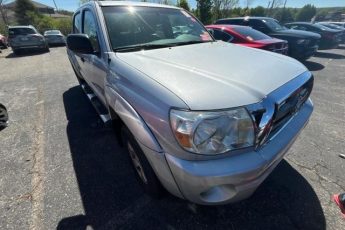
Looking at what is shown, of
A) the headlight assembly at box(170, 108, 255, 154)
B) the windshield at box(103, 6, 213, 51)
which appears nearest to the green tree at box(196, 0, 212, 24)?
the windshield at box(103, 6, 213, 51)

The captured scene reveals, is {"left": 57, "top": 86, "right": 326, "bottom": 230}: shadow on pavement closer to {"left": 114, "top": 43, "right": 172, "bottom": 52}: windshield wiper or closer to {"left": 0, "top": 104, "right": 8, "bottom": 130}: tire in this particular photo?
{"left": 114, "top": 43, "right": 172, "bottom": 52}: windshield wiper

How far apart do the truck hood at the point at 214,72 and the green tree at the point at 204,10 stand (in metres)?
20.4

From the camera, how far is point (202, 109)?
1470 mm

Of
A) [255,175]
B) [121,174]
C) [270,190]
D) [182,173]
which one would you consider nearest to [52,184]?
[121,174]

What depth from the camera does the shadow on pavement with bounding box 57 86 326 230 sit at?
2.03 meters

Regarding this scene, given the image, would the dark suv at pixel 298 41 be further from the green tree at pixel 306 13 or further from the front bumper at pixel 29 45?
the green tree at pixel 306 13

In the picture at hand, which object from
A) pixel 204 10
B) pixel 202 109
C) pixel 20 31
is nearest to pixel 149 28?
pixel 202 109

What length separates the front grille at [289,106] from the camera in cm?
179

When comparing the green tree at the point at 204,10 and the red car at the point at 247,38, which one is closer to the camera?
the red car at the point at 247,38

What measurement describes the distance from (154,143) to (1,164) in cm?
244

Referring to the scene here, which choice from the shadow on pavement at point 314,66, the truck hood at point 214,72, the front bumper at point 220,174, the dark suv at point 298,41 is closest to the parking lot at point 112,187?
the front bumper at point 220,174

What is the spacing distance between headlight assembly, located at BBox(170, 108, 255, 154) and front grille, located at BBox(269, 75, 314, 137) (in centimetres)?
34

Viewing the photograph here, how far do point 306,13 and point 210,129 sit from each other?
50803 mm

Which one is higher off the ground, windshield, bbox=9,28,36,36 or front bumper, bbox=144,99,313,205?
front bumper, bbox=144,99,313,205
